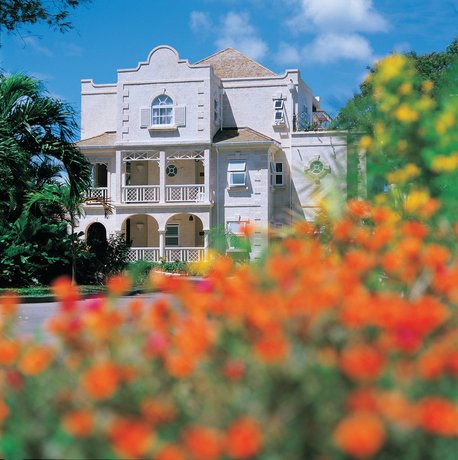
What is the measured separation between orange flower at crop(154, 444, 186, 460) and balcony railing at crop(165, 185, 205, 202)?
38366mm

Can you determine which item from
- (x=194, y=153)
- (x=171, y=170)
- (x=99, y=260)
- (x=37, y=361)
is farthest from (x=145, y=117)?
(x=37, y=361)

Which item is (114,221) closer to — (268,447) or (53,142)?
(53,142)

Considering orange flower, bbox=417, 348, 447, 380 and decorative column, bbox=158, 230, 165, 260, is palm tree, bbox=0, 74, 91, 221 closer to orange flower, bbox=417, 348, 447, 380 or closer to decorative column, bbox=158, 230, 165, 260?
decorative column, bbox=158, 230, 165, 260

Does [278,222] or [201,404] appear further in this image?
[278,222]

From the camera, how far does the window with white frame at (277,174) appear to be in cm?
4219

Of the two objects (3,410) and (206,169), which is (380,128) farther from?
(206,169)

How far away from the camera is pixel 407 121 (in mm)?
4645

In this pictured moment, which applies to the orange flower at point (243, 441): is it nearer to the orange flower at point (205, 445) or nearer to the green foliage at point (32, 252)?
the orange flower at point (205, 445)

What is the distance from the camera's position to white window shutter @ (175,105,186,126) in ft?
136

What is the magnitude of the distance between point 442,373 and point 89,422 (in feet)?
3.41

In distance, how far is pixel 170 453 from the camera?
6.82ft

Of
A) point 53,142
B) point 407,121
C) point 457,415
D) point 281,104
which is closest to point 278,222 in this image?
point 281,104

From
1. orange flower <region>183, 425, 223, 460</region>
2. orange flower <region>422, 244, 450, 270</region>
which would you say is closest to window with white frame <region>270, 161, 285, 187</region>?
orange flower <region>422, 244, 450, 270</region>

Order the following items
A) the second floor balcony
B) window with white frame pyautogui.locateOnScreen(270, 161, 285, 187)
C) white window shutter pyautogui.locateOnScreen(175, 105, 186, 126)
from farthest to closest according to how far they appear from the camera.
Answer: window with white frame pyautogui.locateOnScreen(270, 161, 285, 187) → white window shutter pyautogui.locateOnScreen(175, 105, 186, 126) → the second floor balcony
